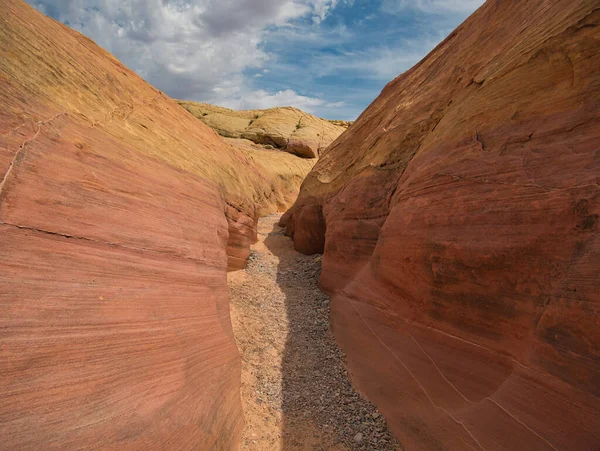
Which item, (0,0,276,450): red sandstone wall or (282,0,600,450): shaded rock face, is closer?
(0,0,276,450): red sandstone wall

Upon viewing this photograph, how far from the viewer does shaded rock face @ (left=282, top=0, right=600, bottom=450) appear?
2.42 m

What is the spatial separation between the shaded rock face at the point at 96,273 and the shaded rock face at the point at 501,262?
195 cm

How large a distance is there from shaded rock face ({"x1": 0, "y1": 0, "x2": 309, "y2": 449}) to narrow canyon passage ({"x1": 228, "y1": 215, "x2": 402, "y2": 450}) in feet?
1.27

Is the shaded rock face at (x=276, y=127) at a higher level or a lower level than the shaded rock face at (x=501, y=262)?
higher

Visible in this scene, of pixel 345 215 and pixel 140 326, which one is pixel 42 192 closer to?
pixel 140 326

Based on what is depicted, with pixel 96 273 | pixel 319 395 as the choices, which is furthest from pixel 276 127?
pixel 96 273

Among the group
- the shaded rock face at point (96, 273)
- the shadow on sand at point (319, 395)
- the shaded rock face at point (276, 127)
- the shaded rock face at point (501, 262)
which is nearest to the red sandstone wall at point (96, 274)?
the shaded rock face at point (96, 273)

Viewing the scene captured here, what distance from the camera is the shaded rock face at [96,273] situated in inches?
85.6

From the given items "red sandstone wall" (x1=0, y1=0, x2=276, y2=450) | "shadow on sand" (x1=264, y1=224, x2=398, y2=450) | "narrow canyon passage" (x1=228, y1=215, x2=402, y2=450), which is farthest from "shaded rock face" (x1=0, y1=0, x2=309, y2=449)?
"shadow on sand" (x1=264, y1=224, x2=398, y2=450)

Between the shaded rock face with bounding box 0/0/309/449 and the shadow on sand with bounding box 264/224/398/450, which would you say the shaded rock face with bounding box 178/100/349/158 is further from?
the shaded rock face with bounding box 0/0/309/449

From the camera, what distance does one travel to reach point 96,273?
2.77 m

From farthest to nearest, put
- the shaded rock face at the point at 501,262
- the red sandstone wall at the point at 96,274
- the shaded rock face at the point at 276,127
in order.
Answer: the shaded rock face at the point at 276,127, the shaded rock face at the point at 501,262, the red sandstone wall at the point at 96,274

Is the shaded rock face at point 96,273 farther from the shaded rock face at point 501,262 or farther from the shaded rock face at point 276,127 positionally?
the shaded rock face at point 276,127

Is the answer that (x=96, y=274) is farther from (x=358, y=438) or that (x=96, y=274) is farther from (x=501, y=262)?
(x=501, y=262)
